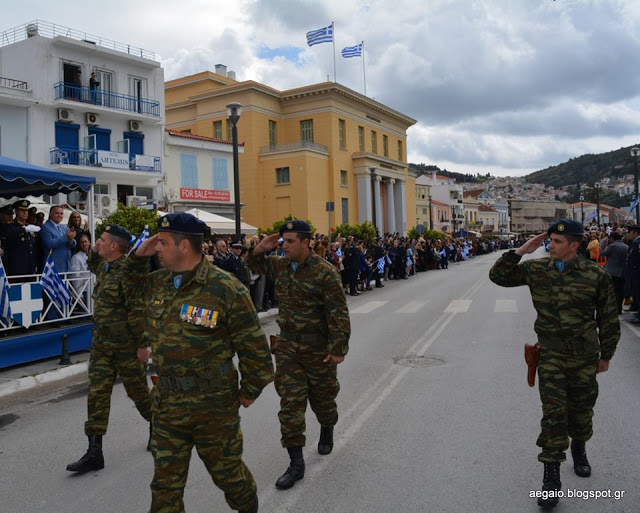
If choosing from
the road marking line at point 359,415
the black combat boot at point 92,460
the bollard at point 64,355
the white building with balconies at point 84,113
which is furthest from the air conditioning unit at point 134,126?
the black combat boot at point 92,460

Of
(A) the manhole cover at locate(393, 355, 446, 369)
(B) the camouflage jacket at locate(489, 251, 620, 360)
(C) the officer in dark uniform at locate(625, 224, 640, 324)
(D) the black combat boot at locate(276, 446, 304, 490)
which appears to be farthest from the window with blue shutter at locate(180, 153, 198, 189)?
(B) the camouflage jacket at locate(489, 251, 620, 360)

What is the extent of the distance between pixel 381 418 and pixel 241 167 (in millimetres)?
43124

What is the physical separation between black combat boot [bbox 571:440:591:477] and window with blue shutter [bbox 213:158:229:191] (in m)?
34.5

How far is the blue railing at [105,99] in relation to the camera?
28223 millimetres

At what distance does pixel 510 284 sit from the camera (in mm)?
4492

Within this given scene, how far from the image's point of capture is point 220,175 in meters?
37.8

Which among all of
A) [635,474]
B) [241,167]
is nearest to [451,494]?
[635,474]

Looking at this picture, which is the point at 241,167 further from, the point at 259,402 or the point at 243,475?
the point at 243,475

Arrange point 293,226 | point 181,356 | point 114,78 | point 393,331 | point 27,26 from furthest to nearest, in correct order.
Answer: point 114,78 < point 27,26 < point 393,331 < point 293,226 < point 181,356

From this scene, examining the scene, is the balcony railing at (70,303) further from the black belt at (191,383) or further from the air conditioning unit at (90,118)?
the air conditioning unit at (90,118)

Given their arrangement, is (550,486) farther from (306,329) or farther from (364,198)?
(364,198)

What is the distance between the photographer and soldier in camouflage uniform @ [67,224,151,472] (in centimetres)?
482

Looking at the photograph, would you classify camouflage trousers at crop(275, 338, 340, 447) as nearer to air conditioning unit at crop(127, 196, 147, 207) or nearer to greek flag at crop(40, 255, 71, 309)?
greek flag at crop(40, 255, 71, 309)

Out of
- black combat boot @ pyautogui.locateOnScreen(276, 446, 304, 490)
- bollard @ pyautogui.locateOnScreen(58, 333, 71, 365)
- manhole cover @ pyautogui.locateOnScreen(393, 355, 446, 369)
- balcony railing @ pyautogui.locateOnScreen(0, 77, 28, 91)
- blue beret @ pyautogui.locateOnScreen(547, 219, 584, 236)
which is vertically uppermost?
balcony railing @ pyautogui.locateOnScreen(0, 77, 28, 91)
